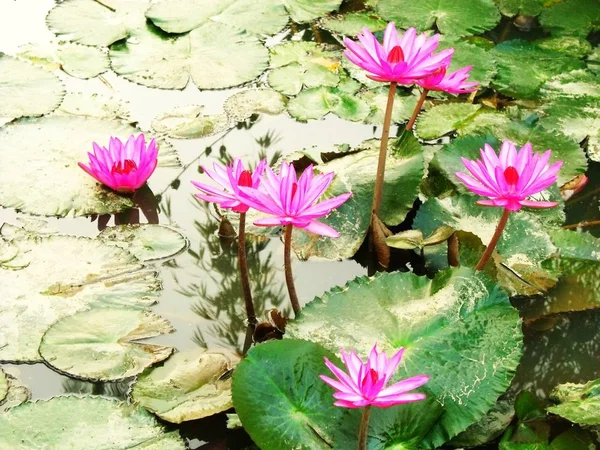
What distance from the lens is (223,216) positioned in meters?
2.54

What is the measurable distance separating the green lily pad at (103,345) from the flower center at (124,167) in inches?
22.9

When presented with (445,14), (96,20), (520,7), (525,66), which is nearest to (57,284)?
(96,20)

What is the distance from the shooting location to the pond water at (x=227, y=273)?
6.93 feet

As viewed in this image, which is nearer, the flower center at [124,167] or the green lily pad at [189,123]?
the flower center at [124,167]

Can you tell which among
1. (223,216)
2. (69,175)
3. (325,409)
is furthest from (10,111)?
(325,409)

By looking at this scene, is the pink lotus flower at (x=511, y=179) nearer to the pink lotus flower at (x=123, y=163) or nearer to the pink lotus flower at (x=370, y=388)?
the pink lotus flower at (x=370, y=388)

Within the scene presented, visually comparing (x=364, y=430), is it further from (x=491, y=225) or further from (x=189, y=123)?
(x=189, y=123)

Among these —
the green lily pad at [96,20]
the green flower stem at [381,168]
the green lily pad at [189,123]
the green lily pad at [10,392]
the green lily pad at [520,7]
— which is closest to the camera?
the green lily pad at [10,392]

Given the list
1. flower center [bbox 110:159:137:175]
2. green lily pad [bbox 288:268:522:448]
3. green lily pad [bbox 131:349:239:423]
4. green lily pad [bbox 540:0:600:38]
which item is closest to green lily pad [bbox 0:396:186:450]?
green lily pad [bbox 131:349:239:423]

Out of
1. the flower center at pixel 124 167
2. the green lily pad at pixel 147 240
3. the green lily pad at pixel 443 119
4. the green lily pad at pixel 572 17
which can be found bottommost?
the green lily pad at pixel 147 240

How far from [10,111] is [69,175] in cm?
54

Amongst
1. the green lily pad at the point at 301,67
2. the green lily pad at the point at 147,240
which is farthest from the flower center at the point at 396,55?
the green lily pad at the point at 301,67

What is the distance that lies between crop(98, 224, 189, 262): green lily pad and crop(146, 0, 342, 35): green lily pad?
133cm

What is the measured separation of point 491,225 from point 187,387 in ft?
3.59
